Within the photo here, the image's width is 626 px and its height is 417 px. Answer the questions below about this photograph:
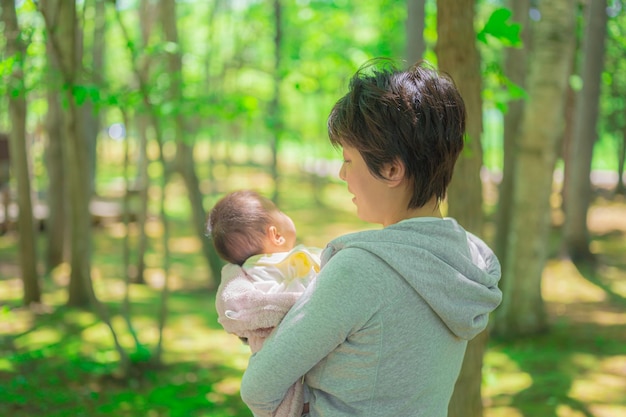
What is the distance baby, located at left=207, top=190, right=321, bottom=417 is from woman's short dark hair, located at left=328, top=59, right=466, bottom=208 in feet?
1.03

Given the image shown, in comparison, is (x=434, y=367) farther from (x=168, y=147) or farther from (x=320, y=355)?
(x=168, y=147)

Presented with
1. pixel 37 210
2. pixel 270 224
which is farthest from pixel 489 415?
pixel 37 210

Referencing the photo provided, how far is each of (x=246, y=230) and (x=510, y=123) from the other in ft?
23.5

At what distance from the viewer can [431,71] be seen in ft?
4.38

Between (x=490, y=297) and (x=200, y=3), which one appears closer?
(x=490, y=297)

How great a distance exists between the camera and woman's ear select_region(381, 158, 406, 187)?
125cm

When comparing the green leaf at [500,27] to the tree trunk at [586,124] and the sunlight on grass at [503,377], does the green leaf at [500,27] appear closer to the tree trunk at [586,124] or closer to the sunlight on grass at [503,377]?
the sunlight on grass at [503,377]

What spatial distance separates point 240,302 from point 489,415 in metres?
4.41

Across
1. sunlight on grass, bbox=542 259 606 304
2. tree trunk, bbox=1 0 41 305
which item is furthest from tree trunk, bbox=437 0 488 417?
sunlight on grass, bbox=542 259 606 304

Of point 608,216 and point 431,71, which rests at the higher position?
point 431,71

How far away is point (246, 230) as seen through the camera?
5.34 ft

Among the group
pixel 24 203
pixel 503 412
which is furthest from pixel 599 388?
pixel 24 203

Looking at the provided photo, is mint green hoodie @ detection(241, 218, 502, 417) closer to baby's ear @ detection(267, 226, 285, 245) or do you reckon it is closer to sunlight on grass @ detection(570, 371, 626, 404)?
baby's ear @ detection(267, 226, 285, 245)

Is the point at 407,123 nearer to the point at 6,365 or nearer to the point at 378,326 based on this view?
the point at 378,326
